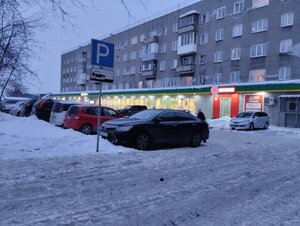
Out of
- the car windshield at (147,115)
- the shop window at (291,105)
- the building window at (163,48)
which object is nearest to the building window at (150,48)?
the building window at (163,48)

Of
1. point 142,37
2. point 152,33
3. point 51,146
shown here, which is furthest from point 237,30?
point 51,146

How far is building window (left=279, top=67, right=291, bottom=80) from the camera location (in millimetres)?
34531

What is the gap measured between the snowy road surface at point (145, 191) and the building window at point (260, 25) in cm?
3093

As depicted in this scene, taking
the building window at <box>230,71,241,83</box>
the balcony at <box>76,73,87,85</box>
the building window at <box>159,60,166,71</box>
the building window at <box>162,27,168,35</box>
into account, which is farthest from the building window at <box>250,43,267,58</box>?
the balcony at <box>76,73,87,85</box>

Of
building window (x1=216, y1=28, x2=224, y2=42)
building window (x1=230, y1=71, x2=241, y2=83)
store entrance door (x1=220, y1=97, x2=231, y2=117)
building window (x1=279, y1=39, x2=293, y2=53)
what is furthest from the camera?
building window (x1=216, y1=28, x2=224, y2=42)

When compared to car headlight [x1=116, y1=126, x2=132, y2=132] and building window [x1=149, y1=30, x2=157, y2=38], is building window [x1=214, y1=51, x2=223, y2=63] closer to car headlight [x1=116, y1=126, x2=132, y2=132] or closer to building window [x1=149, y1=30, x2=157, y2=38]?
building window [x1=149, y1=30, x2=157, y2=38]

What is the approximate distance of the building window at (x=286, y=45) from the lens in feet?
114

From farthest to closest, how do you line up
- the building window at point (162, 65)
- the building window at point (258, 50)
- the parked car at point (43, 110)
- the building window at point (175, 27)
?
the building window at point (162, 65), the building window at point (175, 27), the building window at point (258, 50), the parked car at point (43, 110)

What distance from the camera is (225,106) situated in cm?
3806

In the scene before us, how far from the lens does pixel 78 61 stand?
3182 inches

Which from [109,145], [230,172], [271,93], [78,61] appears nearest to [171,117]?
[109,145]

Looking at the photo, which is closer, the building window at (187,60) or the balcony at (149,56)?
the building window at (187,60)

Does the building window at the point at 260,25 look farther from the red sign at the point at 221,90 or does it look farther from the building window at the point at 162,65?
the building window at the point at 162,65

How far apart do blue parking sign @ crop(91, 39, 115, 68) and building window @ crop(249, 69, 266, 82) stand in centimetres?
2976
